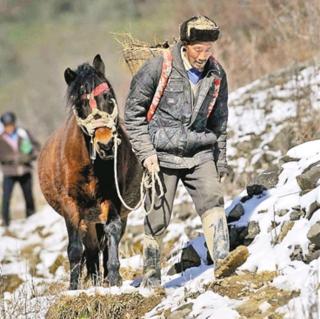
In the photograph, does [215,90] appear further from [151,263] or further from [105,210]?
[105,210]

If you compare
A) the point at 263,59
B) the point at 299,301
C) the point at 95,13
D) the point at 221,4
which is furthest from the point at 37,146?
the point at 95,13

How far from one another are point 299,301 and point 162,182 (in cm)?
199

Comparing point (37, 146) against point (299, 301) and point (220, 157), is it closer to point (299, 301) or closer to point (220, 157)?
point (220, 157)

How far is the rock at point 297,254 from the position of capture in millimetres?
7332

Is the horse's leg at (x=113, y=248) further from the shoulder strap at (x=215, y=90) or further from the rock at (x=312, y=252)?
the rock at (x=312, y=252)

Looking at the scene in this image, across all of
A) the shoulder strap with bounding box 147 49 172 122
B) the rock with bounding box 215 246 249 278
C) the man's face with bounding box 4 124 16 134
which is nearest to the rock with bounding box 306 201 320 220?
the rock with bounding box 215 246 249 278

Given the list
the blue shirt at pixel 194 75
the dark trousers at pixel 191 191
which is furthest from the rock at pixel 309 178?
the blue shirt at pixel 194 75

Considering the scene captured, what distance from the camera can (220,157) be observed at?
26.3 ft

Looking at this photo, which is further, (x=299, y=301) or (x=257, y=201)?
(x=257, y=201)

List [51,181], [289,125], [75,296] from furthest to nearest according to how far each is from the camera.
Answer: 1. [289,125]
2. [51,181]
3. [75,296]

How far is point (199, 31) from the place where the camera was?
740 cm

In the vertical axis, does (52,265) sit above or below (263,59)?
below

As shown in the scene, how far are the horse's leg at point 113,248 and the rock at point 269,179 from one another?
4.78 feet

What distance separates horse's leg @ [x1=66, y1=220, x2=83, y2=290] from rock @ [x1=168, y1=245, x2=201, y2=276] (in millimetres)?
866
